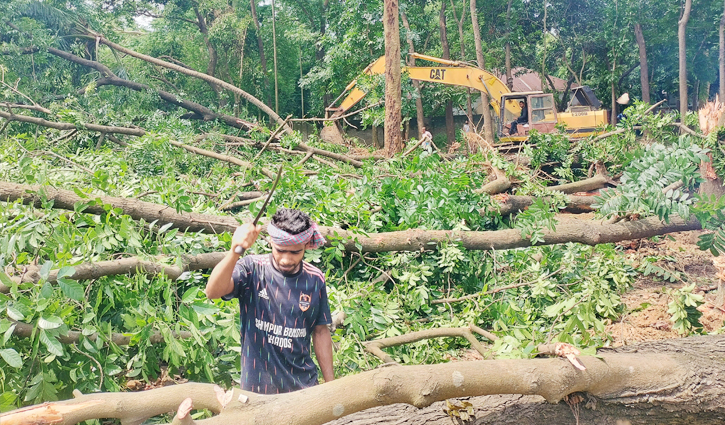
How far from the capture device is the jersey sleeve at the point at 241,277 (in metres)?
2.48

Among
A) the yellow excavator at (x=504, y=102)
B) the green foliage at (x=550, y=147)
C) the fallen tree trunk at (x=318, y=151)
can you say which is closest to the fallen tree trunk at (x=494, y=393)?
the fallen tree trunk at (x=318, y=151)

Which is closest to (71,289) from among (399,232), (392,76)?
(399,232)

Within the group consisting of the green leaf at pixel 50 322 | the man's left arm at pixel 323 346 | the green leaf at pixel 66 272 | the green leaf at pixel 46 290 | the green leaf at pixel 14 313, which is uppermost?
the green leaf at pixel 66 272

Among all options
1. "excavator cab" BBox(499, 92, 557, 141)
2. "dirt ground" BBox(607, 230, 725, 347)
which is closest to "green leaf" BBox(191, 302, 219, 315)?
"dirt ground" BBox(607, 230, 725, 347)

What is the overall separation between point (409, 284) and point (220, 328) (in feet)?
5.79

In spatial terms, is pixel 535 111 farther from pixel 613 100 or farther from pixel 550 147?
pixel 613 100

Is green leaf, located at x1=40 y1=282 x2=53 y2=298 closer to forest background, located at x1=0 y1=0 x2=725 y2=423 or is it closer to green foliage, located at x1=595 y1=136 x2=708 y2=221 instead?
forest background, located at x1=0 y1=0 x2=725 y2=423

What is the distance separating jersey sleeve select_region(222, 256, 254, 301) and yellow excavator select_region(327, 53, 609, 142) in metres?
8.82

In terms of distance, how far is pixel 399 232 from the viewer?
4848mm

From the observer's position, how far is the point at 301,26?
18.9 metres

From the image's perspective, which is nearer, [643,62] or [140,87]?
[140,87]

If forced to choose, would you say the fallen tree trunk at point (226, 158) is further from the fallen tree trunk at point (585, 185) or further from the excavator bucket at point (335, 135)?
the excavator bucket at point (335, 135)

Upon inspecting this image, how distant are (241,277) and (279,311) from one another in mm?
224

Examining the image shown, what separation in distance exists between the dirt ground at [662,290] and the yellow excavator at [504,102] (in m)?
4.77
